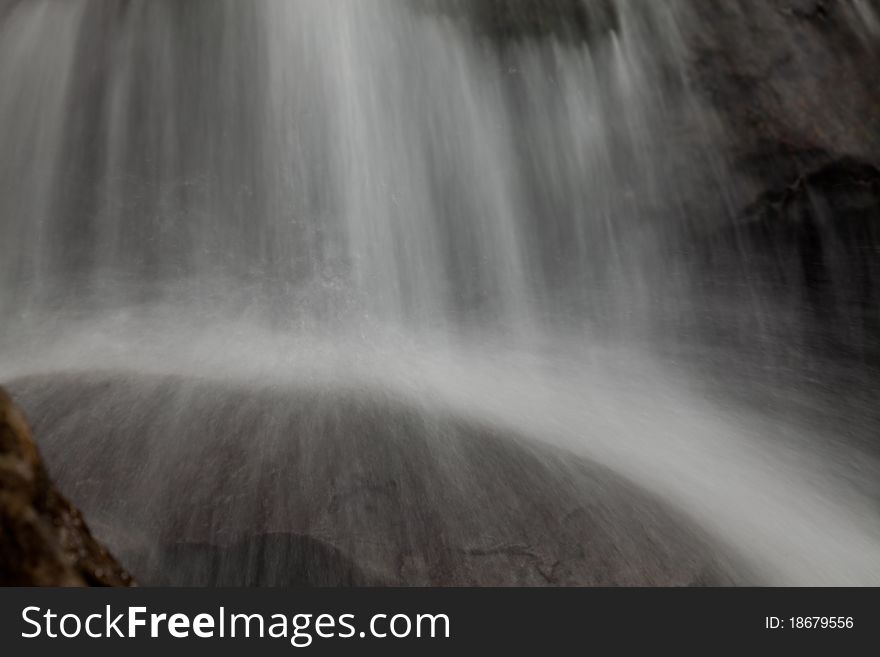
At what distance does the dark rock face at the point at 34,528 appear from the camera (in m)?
1.86

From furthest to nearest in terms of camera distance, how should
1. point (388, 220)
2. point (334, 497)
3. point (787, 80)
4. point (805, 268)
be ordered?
point (787, 80)
point (805, 268)
point (388, 220)
point (334, 497)

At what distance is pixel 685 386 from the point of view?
6699 millimetres

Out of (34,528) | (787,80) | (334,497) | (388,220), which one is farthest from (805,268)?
(34,528)

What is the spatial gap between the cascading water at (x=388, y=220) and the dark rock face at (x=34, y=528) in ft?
8.78

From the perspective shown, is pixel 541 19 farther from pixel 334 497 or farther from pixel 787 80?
pixel 334 497

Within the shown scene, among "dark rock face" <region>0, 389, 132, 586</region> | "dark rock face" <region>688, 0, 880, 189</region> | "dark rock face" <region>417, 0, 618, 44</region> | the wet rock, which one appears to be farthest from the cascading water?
"dark rock face" <region>0, 389, 132, 586</region>

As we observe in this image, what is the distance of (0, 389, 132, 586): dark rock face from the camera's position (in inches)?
73.2

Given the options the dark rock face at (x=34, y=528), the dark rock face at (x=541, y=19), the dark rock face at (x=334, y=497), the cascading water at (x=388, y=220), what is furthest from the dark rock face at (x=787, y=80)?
the dark rock face at (x=34, y=528)

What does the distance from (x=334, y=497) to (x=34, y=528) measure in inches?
82.9

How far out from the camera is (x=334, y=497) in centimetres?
395

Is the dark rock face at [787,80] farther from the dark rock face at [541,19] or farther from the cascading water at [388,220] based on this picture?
the dark rock face at [541,19]

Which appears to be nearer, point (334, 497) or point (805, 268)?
point (334, 497)

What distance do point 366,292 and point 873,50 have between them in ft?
17.5

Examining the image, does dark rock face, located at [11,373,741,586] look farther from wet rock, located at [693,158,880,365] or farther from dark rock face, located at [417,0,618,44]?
dark rock face, located at [417,0,618,44]
